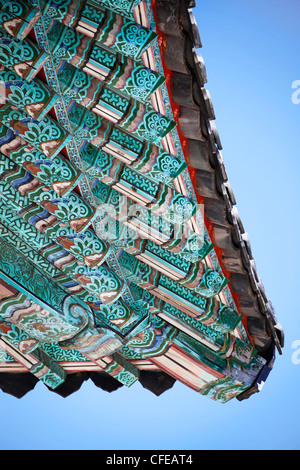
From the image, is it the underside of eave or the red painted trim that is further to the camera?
the red painted trim

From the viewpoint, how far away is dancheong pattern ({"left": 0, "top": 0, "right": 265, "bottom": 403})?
13.4ft

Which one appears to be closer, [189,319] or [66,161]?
[66,161]

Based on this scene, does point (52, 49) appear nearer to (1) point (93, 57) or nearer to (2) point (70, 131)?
(1) point (93, 57)

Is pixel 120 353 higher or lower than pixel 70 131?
lower

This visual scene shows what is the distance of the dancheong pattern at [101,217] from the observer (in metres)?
4.09

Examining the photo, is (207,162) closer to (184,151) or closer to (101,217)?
(184,151)

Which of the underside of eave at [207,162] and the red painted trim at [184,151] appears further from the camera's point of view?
the red painted trim at [184,151]

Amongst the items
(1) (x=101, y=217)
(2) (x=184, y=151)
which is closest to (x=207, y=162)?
Result: (2) (x=184, y=151)

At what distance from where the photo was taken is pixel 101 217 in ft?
16.2

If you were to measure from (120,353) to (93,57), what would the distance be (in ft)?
8.32
